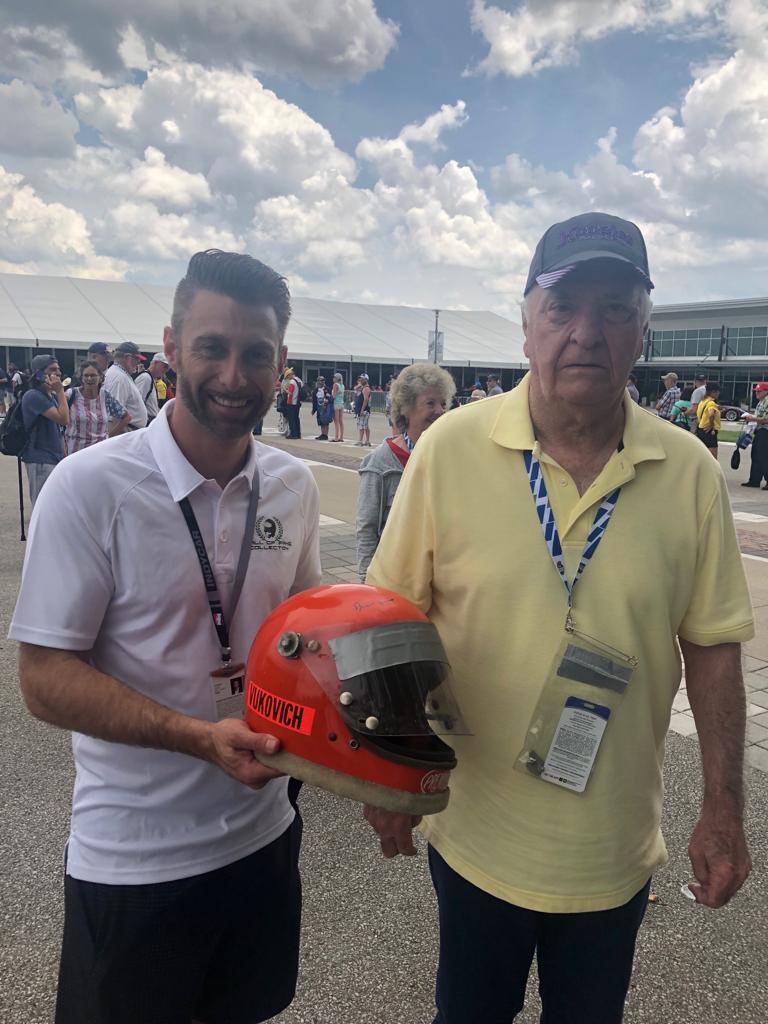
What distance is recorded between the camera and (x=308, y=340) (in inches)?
1698

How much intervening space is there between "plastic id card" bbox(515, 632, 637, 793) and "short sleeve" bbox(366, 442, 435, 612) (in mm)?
364

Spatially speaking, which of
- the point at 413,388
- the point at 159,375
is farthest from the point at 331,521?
the point at 413,388

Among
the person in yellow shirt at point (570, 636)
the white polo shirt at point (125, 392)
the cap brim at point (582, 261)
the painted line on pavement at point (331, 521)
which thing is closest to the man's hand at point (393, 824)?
the person in yellow shirt at point (570, 636)

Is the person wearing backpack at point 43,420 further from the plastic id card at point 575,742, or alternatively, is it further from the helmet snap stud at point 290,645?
the plastic id card at point 575,742

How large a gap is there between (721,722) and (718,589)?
321 millimetres

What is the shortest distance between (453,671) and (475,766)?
22 centimetres

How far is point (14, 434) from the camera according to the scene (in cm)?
747

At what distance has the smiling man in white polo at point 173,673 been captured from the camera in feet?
4.92

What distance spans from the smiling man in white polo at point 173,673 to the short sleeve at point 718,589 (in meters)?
1.01

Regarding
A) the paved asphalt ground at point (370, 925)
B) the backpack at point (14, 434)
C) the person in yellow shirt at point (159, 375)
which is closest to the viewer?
the paved asphalt ground at point (370, 925)

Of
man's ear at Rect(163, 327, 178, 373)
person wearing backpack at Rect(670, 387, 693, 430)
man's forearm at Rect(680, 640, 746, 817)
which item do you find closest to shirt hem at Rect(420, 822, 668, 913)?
man's forearm at Rect(680, 640, 746, 817)

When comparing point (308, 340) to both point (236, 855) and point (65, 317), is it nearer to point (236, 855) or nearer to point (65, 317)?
point (65, 317)

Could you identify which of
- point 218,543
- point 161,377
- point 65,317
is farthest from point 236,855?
point 65,317

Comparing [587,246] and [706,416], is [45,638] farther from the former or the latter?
[706,416]
